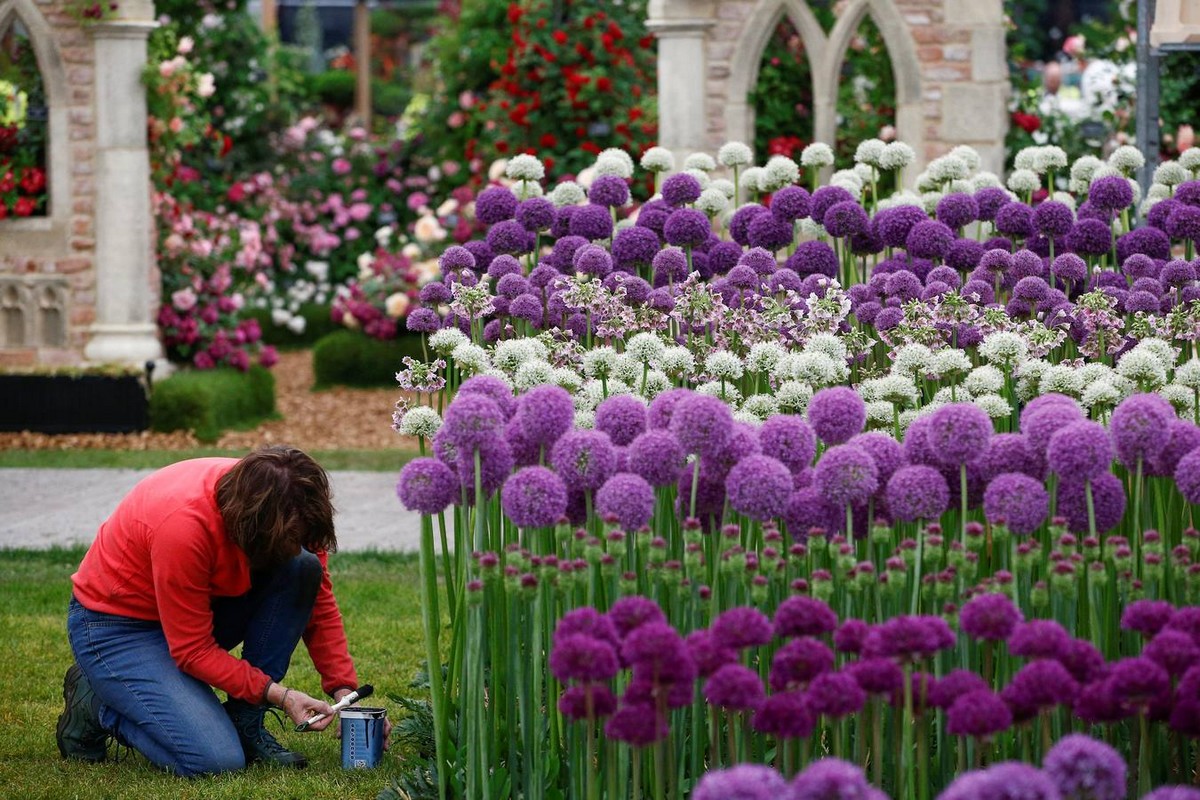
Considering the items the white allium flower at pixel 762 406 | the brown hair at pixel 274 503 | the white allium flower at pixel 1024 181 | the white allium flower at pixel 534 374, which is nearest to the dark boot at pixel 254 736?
the brown hair at pixel 274 503

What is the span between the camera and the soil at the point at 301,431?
31.2ft

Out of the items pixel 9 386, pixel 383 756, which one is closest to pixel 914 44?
pixel 9 386

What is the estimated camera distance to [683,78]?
9281mm

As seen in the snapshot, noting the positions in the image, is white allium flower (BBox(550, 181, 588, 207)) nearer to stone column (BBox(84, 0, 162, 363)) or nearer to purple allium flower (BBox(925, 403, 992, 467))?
purple allium flower (BBox(925, 403, 992, 467))

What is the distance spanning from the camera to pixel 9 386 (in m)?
9.67

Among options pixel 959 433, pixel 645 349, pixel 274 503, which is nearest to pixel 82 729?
pixel 274 503

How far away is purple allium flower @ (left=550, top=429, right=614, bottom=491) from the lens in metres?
3.02

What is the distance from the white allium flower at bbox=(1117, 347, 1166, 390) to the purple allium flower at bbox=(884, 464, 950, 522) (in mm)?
760

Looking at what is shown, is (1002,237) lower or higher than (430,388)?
higher

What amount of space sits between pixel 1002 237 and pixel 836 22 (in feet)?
13.8

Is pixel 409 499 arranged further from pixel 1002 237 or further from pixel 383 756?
pixel 1002 237

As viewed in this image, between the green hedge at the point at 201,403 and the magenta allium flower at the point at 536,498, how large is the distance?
23.0ft

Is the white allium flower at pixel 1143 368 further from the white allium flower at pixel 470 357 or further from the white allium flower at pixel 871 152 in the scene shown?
the white allium flower at pixel 871 152

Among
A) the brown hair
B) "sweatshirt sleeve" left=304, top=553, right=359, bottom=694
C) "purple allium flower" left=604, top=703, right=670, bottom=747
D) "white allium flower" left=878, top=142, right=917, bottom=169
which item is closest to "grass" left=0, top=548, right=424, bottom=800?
"sweatshirt sleeve" left=304, top=553, right=359, bottom=694
